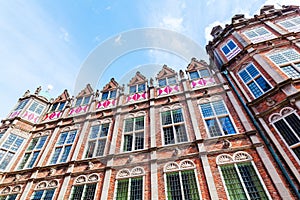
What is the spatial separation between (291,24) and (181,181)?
48.0ft

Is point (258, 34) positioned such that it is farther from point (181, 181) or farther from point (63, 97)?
point (63, 97)

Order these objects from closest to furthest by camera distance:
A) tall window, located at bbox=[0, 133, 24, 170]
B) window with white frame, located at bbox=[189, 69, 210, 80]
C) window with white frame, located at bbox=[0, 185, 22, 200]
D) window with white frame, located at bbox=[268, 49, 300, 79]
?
window with white frame, located at bbox=[268, 49, 300, 79]
window with white frame, located at bbox=[0, 185, 22, 200]
tall window, located at bbox=[0, 133, 24, 170]
window with white frame, located at bbox=[189, 69, 210, 80]

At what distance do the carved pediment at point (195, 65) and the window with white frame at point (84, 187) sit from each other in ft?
37.0

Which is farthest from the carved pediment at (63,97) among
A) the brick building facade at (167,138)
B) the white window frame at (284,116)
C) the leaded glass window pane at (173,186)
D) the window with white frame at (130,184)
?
the white window frame at (284,116)

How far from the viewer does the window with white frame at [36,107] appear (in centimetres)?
1712

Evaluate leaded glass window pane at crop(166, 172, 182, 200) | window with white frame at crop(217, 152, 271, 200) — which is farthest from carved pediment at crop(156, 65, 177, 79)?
leaded glass window pane at crop(166, 172, 182, 200)

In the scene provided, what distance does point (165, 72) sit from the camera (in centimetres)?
1683

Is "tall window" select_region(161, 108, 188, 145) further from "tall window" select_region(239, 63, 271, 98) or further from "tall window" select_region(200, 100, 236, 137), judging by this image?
"tall window" select_region(239, 63, 271, 98)

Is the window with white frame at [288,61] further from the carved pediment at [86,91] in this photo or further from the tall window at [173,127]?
the carved pediment at [86,91]

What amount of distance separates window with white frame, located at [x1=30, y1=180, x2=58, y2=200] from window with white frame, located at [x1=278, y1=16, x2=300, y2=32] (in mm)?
19707

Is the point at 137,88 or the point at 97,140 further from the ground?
the point at 137,88

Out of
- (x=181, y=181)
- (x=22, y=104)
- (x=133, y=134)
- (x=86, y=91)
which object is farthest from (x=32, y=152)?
(x=181, y=181)

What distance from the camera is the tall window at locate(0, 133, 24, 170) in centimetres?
1320

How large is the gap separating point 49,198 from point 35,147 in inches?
210
